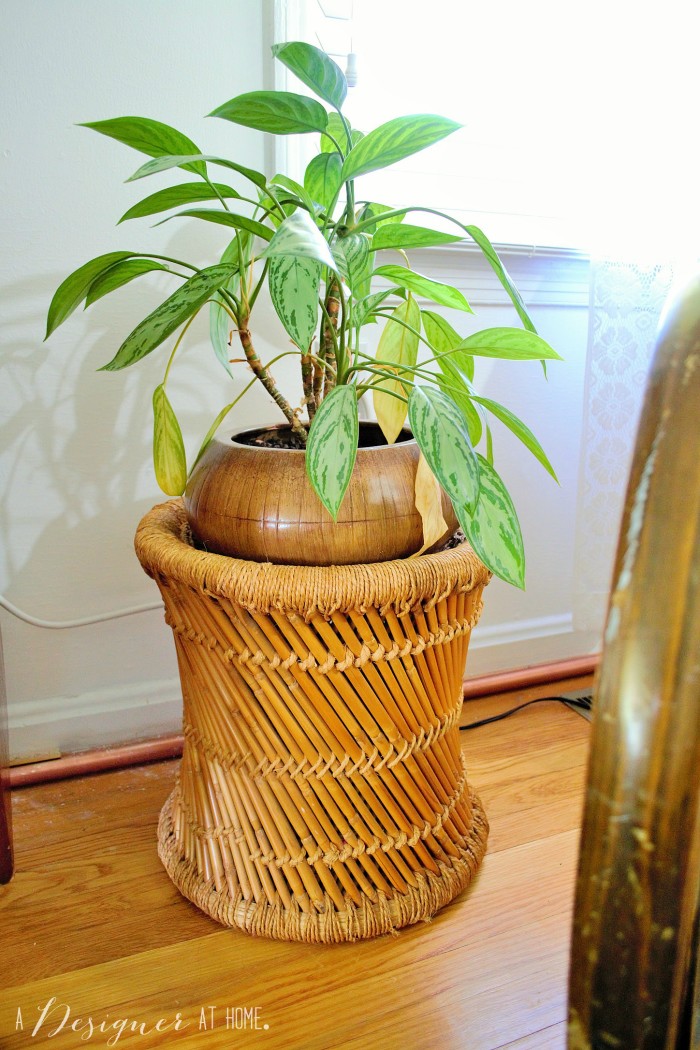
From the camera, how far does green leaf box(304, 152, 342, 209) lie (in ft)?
2.20

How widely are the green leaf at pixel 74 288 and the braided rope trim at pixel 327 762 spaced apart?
42 centimetres

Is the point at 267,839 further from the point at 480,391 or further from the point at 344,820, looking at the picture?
the point at 480,391

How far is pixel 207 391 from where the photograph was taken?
1055mm

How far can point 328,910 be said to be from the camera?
29.6 inches

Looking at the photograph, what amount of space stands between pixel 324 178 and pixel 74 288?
0.82 feet

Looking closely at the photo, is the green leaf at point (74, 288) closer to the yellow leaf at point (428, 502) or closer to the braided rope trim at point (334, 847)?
the yellow leaf at point (428, 502)

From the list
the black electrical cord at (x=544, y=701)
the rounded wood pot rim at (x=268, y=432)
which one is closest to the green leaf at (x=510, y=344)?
the rounded wood pot rim at (x=268, y=432)

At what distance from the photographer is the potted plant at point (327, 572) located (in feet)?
2.06

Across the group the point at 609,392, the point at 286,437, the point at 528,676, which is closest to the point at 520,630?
the point at 528,676

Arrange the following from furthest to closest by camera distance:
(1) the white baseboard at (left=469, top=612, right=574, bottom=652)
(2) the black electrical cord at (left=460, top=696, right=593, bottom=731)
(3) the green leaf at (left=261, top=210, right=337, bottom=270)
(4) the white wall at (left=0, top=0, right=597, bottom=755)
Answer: (1) the white baseboard at (left=469, top=612, right=574, bottom=652) → (2) the black electrical cord at (left=460, top=696, right=593, bottom=731) → (4) the white wall at (left=0, top=0, right=597, bottom=755) → (3) the green leaf at (left=261, top=210, right=337, bottom=270)

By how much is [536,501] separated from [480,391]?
0.22m

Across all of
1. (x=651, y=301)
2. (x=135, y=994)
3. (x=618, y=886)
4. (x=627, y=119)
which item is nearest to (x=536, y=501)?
(x=651, y=301)

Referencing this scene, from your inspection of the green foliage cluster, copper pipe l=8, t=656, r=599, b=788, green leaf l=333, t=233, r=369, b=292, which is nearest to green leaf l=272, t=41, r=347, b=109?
the green foliage cluster

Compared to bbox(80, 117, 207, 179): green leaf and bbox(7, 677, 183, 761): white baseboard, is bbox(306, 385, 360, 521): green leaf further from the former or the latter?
bbox(7, 677, 183, 761): white baseboard
